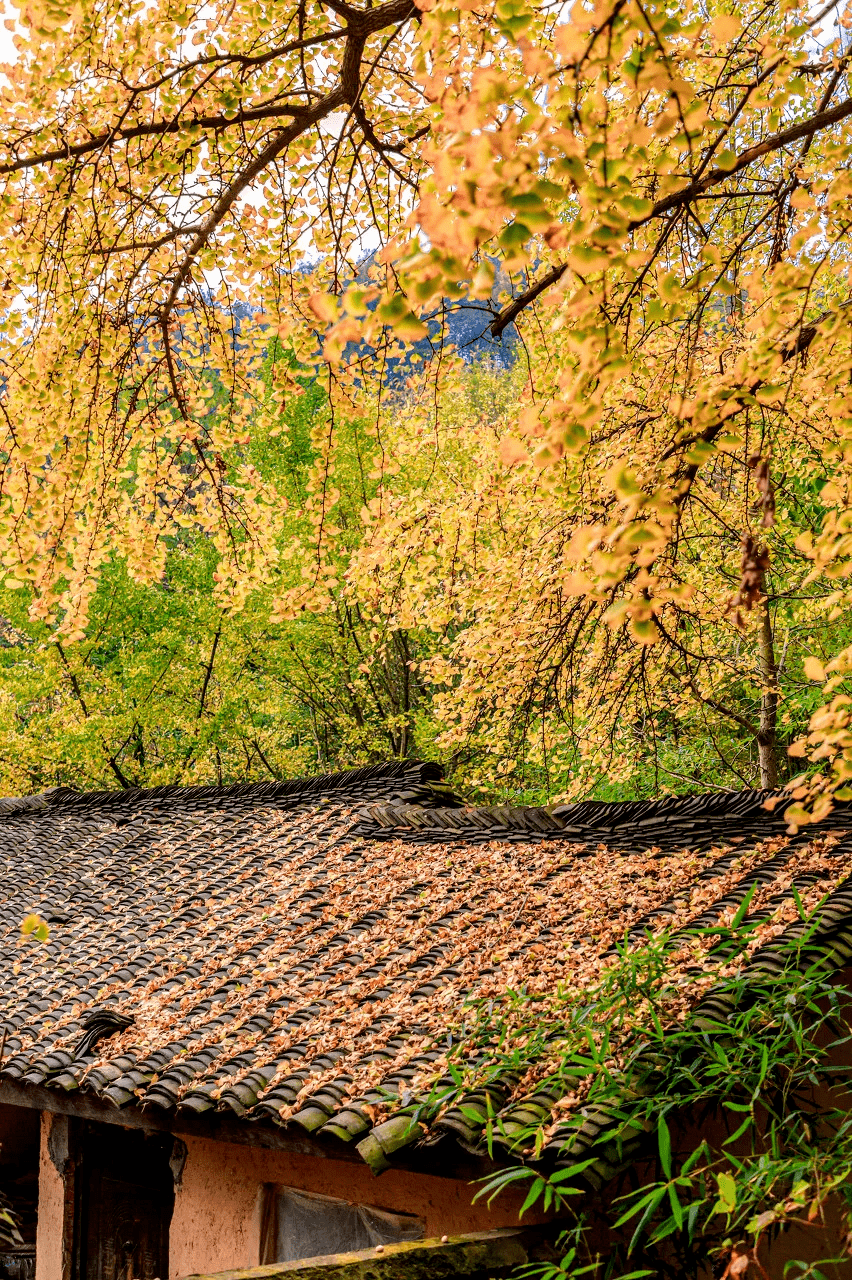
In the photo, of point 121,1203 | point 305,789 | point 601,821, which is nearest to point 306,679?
point 305,789

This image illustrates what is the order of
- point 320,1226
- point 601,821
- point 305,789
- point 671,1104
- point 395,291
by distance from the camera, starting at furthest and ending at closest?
1. point 305,789
2. point 601,821
3. point 320,1226
4. point 671,1104
5. point 395,291

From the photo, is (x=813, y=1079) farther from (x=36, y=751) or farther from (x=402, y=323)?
(x=36, y=751)

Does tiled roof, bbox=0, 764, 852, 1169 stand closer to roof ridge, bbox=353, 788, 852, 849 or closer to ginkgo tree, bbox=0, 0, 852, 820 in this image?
roof ridge, bbox=353, 788, 852, 849

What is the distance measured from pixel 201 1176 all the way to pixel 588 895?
2382 mm

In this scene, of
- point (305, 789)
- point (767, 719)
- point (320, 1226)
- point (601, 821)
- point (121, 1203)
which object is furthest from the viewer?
point (767, 719)

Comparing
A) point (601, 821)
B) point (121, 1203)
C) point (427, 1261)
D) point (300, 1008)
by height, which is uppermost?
point (601, 821)

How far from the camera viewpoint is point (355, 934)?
17.6 ft

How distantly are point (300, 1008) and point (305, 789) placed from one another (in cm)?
436

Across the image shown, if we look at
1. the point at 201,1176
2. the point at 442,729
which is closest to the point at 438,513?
the point at 201,1176

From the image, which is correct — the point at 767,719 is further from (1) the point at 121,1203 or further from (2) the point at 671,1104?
(2) the point at 671,1104

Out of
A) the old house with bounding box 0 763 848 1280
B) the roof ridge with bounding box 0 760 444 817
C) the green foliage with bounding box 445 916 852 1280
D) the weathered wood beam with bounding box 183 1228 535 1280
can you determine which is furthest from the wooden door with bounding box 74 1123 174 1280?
the weathered wood beam with bounding box 183 1228 535 1280

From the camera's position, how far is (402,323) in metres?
1.81

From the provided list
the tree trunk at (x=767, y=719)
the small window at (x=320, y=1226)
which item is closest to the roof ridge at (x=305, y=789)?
the tree trunk at (x=767, y=719)

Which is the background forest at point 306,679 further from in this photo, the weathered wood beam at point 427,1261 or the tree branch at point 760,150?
the weathered wood beam at point 427,1261
